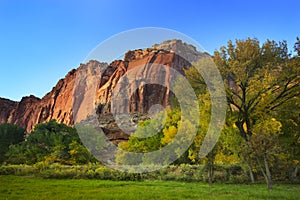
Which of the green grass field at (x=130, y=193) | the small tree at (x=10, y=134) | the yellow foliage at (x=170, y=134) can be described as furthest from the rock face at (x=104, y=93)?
the green grass field at (x=130, y=193)

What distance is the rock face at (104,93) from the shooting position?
108188mm

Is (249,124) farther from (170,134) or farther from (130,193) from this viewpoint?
(170,134)

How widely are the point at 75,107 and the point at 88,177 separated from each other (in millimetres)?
109828

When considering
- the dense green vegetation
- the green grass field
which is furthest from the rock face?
the green grass field

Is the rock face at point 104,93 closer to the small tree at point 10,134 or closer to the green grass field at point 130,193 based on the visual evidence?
the small tree at point 10,134

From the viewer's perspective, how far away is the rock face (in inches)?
4259

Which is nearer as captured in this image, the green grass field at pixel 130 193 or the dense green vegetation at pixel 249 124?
the green grass field at pixel 130 193

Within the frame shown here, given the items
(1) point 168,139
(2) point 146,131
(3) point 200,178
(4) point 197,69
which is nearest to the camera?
(4) point 197,69

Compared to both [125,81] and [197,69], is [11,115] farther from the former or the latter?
[197,69]

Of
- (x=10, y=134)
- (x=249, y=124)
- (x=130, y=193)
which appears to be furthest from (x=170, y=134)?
(x=10, y=134)

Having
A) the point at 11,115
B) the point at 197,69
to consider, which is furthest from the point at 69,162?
the point at 11,115

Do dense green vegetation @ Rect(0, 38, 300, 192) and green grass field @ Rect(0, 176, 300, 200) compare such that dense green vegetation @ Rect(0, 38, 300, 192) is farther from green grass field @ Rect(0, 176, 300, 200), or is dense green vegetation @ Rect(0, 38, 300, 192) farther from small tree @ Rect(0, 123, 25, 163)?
small tree @ Rect(0, 123, 25, 163)

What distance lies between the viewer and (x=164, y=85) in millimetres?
113625

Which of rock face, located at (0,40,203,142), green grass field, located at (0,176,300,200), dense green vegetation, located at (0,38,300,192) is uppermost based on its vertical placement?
rock face, located at (0,40,203,142)
